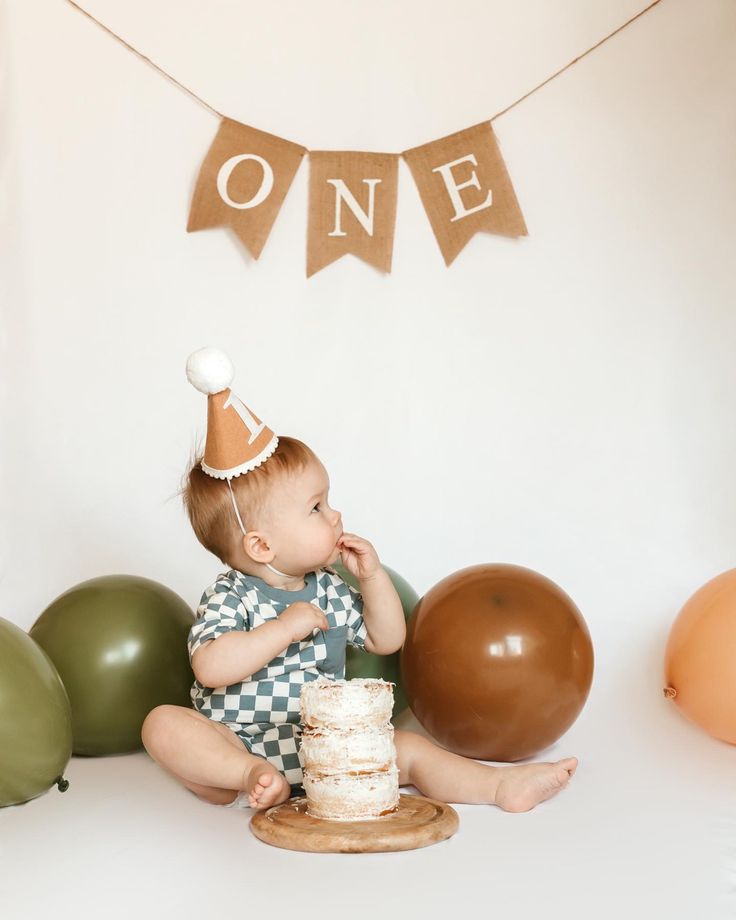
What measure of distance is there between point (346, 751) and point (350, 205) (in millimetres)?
1384

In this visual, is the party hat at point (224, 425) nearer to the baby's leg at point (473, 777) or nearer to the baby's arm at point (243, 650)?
the baby's arm at point (243, 650)

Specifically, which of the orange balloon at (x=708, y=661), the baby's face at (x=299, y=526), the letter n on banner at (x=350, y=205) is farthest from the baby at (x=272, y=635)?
the letter n on banner at (x=350, y=205)

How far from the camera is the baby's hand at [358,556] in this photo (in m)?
1.64

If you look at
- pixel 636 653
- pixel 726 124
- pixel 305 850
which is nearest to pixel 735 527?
pixel 636 653

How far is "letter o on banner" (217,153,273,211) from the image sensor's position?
7.75ft

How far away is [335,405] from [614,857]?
1280mm

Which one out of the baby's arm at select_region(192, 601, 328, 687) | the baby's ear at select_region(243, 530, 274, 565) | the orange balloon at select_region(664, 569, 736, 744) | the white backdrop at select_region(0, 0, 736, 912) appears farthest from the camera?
the white backdrop at select_region(0, 0, 736, 912)

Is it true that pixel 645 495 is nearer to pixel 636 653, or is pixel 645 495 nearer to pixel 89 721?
pixel 636 653

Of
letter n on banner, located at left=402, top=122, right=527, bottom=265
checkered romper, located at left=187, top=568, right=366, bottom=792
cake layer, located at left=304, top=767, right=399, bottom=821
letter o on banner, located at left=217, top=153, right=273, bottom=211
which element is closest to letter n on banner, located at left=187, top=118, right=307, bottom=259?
letter o on banner, located at left=217, top=153, right=273, bottom=211

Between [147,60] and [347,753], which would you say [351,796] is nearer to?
[347,753]

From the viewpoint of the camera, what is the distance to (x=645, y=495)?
2.34 m

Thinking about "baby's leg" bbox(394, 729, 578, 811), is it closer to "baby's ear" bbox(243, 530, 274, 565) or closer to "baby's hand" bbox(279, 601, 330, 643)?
"baby's hand" bbox(279, 601, 330, 643)

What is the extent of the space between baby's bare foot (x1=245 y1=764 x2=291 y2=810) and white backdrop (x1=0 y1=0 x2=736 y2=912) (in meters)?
0.91

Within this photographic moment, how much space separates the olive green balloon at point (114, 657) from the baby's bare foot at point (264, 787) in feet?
1.11
